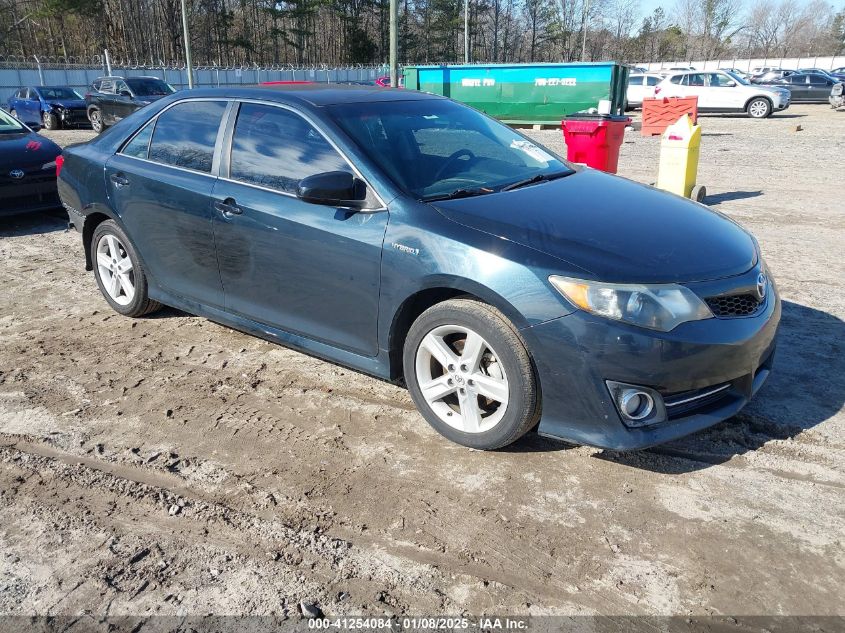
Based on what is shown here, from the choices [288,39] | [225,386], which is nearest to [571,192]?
[225,386]

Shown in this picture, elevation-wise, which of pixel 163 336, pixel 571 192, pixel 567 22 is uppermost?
pixel 567 22

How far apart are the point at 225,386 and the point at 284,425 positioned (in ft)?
2.23

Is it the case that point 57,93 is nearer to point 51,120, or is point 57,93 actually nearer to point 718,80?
point 51,120

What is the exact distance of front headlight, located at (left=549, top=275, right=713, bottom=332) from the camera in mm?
2848

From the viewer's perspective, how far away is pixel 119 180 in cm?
479

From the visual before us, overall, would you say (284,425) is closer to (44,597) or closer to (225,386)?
(225,386)

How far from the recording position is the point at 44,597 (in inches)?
97.2

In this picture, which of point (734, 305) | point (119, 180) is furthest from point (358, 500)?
point (119, 180)

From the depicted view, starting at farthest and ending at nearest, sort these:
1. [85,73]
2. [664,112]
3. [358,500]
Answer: [85,73]
[664,112]
[358,500]

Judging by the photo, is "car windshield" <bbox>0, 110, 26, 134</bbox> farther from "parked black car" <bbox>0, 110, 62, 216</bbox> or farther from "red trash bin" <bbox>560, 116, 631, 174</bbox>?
"red trash bin" <bbox>560, 116, 631, 174</bbox>

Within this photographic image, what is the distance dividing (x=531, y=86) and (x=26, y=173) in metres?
17.2

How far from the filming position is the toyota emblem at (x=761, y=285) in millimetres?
3279

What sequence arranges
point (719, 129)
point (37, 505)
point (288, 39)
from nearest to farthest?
point (37, 505), point (719, 129), point (288, 39)

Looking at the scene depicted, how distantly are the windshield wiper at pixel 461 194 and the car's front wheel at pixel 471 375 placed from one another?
574 millimetres
